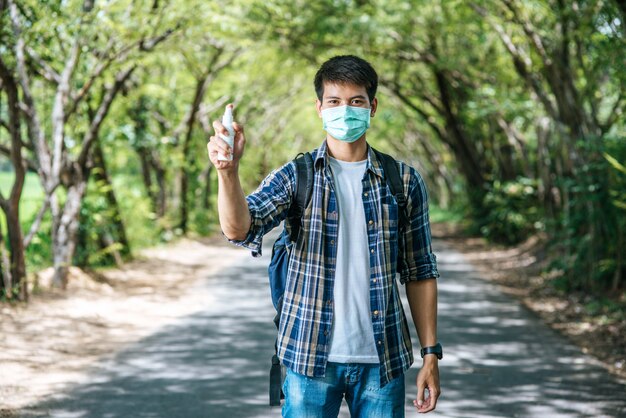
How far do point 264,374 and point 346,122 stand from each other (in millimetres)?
4538

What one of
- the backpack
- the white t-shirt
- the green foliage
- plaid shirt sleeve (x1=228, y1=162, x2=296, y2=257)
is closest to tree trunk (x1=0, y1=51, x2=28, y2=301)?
the backpack

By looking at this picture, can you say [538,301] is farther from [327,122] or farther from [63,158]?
[327,122]

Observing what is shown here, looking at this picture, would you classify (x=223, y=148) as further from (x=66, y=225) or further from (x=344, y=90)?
(x=66, y=225)

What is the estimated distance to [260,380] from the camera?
678cm

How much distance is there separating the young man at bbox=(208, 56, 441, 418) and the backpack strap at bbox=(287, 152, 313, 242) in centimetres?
2

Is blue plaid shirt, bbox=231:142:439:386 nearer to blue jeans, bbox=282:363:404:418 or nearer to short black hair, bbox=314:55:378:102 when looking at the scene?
blue jeans, bbox=282:363:404:418

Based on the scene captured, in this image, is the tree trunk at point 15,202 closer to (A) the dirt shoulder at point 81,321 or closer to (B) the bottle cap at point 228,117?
(A) the dirt shoulder at point 81,321

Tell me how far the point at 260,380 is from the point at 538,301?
5.89 meters

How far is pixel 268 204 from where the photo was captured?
268cm

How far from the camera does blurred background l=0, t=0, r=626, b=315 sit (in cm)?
1035

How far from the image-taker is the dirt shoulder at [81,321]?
699cm

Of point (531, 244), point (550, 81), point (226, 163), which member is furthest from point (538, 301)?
point (226, 163)

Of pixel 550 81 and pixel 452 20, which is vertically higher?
pixel 452 20

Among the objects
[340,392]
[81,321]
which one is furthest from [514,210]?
[340,392]
